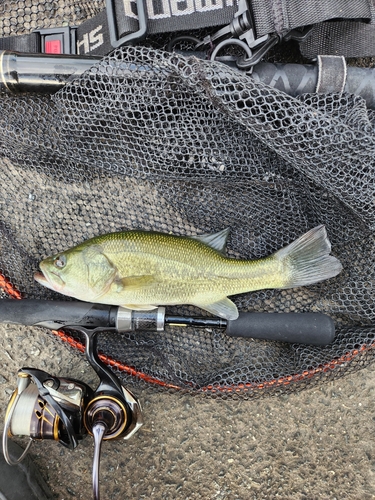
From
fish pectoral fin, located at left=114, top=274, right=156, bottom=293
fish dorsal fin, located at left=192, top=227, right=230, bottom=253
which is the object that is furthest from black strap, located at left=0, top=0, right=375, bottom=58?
fish pectoral fin, located at left=114, top=274, right=156, bottom=293

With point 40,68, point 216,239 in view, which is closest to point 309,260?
point 216,239

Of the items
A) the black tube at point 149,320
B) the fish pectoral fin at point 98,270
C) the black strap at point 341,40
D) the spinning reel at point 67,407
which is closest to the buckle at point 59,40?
the fish pectoral fin at point 98,270

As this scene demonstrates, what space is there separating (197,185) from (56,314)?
861 millimetres

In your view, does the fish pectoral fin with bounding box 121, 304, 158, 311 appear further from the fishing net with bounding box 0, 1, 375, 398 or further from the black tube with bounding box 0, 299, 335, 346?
the fishing net with bounding box 0, 1, 375, 398

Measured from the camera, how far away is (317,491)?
215 centimetres

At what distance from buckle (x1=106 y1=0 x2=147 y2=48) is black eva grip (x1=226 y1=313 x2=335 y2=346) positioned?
4.12ft

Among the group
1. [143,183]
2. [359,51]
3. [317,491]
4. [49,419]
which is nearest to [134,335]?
[49,419]

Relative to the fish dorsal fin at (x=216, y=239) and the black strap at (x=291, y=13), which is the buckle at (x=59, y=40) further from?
the fish dorsal fin at (x=216, y=239)

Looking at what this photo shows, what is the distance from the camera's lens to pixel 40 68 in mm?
1586

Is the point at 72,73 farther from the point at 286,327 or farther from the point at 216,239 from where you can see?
the point at 286,327

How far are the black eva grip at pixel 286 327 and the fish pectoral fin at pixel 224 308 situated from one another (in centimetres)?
3

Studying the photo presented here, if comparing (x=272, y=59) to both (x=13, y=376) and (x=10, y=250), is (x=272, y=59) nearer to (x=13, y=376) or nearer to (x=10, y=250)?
(x=10, y=250)

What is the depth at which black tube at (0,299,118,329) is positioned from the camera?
1.71 meters

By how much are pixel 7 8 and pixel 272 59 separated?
136 cm
